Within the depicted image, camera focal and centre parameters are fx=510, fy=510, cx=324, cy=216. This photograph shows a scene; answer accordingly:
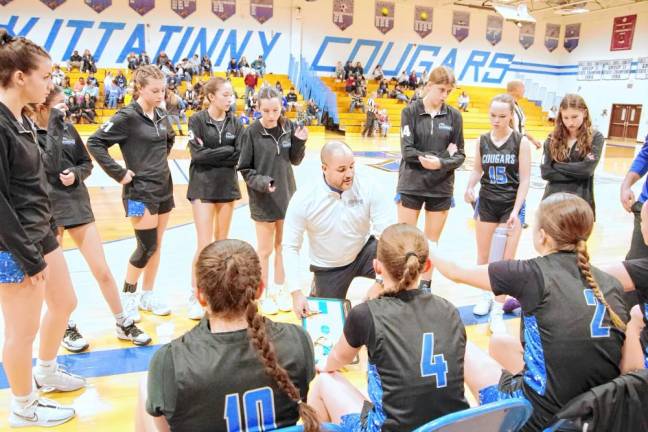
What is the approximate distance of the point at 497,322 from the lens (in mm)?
3740

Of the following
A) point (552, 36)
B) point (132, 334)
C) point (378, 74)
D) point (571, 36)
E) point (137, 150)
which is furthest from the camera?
point (552, 36)

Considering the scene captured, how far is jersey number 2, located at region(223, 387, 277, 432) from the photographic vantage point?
1479 millimetres

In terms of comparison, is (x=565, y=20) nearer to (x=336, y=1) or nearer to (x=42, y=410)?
(x=336, y=1)

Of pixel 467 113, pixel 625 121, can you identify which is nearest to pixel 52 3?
pixel 467 113

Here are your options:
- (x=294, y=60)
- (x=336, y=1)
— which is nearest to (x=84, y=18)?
(x=294, y=60)

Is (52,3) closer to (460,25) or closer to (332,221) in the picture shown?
(460,25)

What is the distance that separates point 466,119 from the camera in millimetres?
21750

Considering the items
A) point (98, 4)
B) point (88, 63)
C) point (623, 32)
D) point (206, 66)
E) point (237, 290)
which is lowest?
point (237, 290)

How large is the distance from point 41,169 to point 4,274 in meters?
0.48

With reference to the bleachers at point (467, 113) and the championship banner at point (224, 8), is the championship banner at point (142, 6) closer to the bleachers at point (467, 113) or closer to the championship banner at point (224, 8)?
the championship banner at point (224, 8)

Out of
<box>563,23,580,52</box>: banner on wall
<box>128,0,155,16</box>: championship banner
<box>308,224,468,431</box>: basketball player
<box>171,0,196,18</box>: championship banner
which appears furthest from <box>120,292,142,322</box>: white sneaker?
<box>563,23,580,52</box>: banner on wall

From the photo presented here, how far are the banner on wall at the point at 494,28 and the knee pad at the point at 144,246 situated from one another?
2550 centimetres

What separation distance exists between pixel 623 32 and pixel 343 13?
13.1 metres

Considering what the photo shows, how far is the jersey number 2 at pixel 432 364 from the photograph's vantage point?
1681mm
